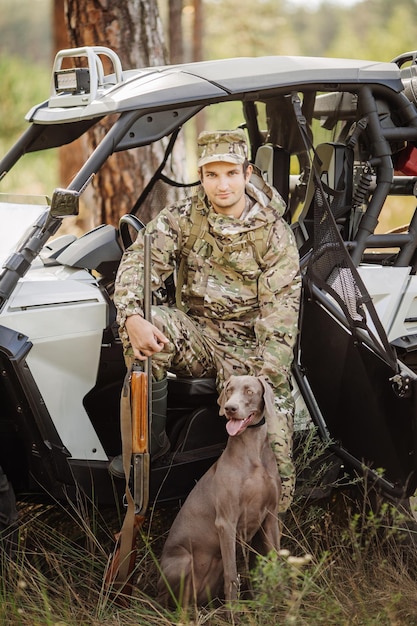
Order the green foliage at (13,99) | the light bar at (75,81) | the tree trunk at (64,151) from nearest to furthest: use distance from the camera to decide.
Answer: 1. the light bar at (75,81)
2. the tree trunk at (64,151)
3. the green foliage at (13,99)

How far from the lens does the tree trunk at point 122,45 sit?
658 centimetres

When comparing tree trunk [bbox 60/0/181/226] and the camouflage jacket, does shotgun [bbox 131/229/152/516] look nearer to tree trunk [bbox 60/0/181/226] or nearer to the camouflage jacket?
the camouflage jacket

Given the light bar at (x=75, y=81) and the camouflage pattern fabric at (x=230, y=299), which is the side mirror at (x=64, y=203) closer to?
the camouflage pattern fabric at (x=230, y=299)

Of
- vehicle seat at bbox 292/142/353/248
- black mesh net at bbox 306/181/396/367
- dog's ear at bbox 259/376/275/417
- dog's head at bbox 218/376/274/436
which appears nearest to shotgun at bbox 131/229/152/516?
dog's head at bbox 218/376/274/436

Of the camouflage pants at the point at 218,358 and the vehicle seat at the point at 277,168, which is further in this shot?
the vehicle seat at the point at 277,168

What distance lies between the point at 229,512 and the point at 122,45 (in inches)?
168

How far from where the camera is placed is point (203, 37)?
57.6 feet

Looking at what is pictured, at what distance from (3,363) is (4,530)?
27.0 inches

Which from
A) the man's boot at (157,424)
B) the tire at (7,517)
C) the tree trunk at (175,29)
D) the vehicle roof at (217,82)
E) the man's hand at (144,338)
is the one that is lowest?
the tire at (7,517)

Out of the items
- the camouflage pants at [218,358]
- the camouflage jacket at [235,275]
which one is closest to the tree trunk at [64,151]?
the camouflage jacket at [235,275]

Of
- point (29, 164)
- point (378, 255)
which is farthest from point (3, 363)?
point (29, 164)

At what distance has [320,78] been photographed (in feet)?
13.2

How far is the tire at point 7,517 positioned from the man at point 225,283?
2.08ft

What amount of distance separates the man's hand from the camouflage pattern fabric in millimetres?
66
